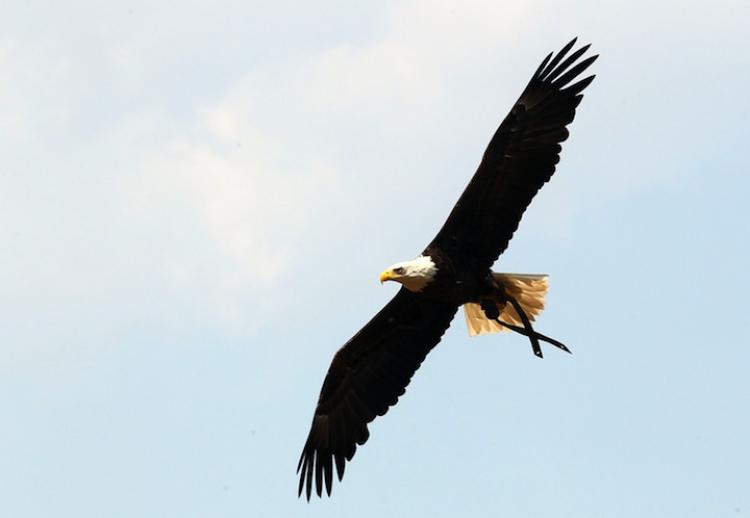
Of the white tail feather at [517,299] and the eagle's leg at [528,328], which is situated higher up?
the white tail feather at [517,299]

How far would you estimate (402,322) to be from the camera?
52.8 ft

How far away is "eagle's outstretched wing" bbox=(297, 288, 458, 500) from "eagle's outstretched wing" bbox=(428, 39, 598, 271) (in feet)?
3.69

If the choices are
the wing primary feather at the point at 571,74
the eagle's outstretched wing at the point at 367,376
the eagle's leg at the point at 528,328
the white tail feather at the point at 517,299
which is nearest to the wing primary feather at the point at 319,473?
the eagle's outstretched wing at the point at 367,376

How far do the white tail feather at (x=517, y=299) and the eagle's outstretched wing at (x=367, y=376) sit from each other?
599 millimetres

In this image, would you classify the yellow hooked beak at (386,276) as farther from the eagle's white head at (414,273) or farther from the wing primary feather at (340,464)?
the wing primary feather at (340,464)

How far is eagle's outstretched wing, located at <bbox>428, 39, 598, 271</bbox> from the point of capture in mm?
14766

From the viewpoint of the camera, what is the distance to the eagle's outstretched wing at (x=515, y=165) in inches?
581

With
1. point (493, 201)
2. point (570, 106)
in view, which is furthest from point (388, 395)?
point (570, 106)

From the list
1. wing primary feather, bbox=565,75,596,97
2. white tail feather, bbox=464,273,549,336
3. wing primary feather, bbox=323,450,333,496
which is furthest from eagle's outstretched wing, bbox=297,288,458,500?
wing primary feather, bbox=565,75,596,97

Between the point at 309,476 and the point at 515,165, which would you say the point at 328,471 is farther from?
the point at 515,165

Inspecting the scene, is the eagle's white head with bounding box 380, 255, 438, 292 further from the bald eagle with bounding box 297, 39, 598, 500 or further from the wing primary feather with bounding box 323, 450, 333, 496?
the wing primary feather with bounding box 323, 450, 333, 496

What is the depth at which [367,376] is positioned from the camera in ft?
53.6

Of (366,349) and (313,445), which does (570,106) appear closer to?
(366,349)

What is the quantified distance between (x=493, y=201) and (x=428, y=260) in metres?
0.86
